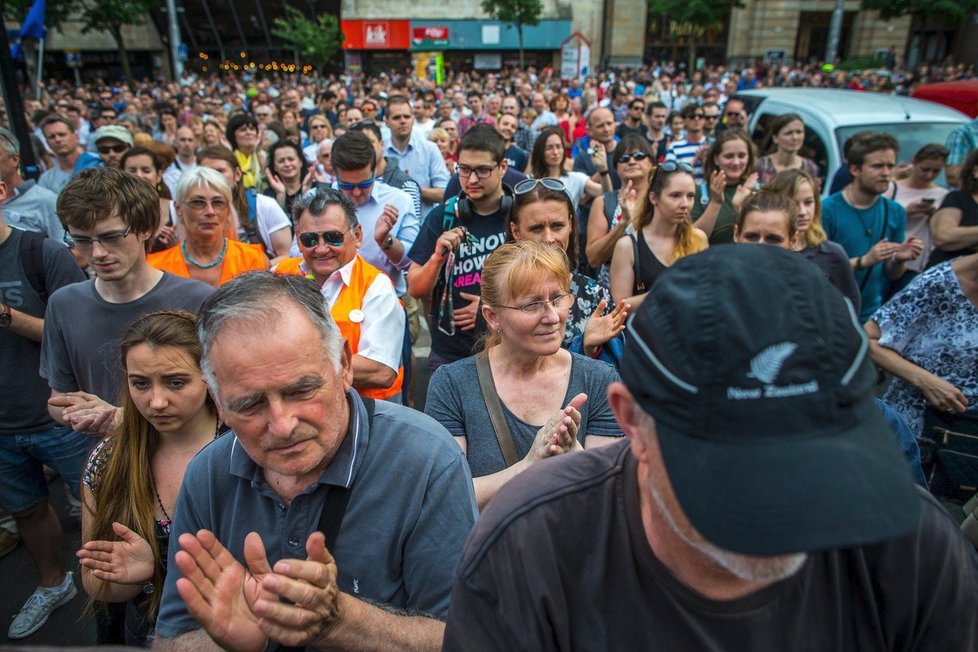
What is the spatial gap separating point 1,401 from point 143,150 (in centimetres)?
252

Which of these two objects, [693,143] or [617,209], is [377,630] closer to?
[617,209]

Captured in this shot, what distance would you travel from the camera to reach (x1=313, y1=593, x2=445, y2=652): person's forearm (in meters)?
1.38

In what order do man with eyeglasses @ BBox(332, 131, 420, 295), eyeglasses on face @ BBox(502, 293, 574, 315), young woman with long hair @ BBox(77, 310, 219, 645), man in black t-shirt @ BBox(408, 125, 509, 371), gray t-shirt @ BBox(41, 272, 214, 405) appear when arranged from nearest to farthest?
young woman with long hair @ BBox(77, 310, 219, 645) → eyeglasses on face @ BBox(502, 293, 574, 315) → gray t-shirt @ BBox(41, 272, 214, 405) → man in black t-shirt @ BBox(408, 125, 509, 371) → man with eyeglasses @ BBox(332, 131, 420, 295)

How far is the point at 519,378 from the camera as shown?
2.48 m

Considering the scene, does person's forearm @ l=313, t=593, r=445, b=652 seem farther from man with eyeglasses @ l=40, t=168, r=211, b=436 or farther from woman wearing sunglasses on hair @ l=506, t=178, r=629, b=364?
man with eyeglasses @ l=40, t=168, r=211, b=436

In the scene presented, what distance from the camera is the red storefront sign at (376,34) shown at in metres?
41.8

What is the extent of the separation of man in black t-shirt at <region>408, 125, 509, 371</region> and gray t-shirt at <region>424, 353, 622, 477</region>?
1.00m

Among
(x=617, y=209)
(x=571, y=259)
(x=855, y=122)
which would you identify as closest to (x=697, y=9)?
(x=855, y=122)

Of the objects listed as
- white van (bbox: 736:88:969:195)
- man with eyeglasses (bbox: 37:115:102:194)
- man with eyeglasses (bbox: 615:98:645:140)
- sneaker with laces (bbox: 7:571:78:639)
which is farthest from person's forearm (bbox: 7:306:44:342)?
man with eyeglasses (bbox: 615:98:645:140)

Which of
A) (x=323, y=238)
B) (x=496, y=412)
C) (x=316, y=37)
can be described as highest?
(x=316, y=37)

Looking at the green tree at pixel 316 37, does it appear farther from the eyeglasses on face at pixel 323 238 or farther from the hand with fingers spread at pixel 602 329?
the hand with fingers spread at pixel 602 329

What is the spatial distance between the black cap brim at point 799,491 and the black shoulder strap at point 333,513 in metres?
0.96

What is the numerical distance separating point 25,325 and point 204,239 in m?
0.99

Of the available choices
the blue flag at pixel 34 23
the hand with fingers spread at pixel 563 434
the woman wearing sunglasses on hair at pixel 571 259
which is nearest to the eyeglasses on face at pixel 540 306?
the woman wearing sunglasses on hair at pixel 571 259
